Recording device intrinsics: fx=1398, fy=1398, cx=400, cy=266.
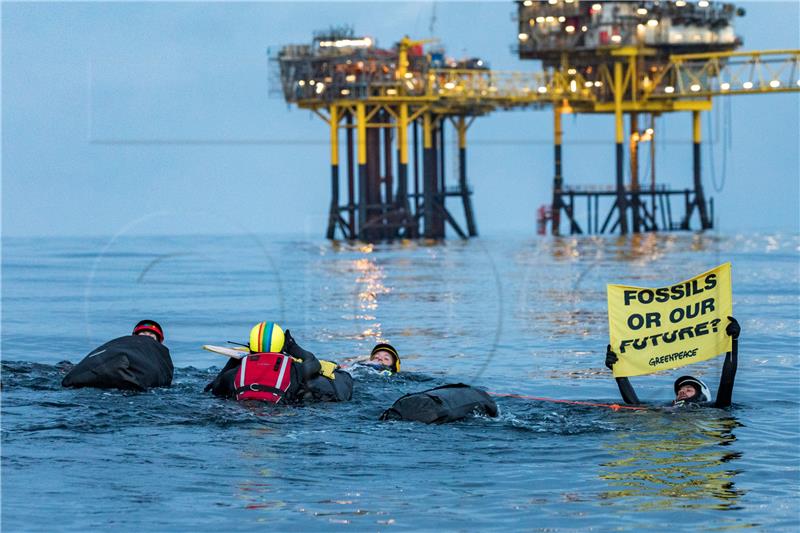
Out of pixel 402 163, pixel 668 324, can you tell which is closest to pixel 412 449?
pixel 668 324

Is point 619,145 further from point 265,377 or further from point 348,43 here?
point 265,377

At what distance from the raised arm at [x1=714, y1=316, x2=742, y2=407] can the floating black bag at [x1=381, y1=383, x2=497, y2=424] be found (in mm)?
3343

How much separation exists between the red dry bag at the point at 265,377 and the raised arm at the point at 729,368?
6.17m

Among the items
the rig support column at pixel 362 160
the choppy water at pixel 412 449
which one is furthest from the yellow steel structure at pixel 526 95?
the choppy water at pixel 412 449

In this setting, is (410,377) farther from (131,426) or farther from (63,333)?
(63,333)

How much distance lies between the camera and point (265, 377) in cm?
1970

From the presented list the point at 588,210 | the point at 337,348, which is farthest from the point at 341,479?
the point at 588,210

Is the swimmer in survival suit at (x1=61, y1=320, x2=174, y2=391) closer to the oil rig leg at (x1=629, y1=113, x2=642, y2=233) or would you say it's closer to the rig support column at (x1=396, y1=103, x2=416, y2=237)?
the rig support column at (x1=396, y1=103, x2=416, y2=237)

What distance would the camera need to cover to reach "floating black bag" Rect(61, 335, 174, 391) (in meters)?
21.0

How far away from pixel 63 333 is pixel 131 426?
17473 millimetres

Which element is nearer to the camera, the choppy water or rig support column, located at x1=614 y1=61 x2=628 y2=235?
the choppy water

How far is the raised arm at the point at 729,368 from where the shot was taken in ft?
63.2

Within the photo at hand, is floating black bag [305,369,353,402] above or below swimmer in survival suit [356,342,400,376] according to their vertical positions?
above

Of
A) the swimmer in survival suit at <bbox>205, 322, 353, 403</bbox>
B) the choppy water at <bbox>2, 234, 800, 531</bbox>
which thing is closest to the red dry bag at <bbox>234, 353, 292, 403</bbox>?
the swimmer in survival suit at <bbox>205, 322, 353, 403</bbox>
